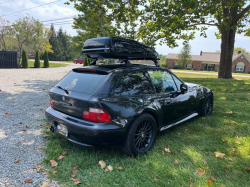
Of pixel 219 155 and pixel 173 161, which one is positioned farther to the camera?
pixel 219 155

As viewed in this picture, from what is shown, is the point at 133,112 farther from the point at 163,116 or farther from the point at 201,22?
the point at 201,22

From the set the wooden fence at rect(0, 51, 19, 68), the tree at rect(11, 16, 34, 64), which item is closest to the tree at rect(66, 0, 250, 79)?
the wooden fence at rect(0, 51, 19, 68)

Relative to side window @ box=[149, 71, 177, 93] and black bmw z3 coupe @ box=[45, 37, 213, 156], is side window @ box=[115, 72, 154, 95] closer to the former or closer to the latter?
black bmw z3 coupe @ box=[45, 37, 213, 156]

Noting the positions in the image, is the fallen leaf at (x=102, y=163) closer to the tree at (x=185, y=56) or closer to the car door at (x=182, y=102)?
the car door at (x=182, y=102)

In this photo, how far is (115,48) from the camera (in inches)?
135

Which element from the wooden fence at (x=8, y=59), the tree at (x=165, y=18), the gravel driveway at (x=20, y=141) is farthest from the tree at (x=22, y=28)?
the gravel driveway at (x=20, y=141)

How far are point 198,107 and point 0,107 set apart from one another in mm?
5723

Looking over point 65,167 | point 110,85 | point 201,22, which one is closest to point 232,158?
point 110,85

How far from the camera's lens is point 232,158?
3062mm

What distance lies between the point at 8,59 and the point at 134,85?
22579mm

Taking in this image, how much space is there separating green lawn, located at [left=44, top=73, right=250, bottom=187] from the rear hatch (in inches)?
29.6

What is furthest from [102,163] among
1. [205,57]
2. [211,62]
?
[205,57]

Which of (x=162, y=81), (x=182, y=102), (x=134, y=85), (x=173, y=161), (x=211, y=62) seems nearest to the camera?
(x=173, y=161)

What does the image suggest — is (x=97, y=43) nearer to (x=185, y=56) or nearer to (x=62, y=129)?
(x=62, y=129)
